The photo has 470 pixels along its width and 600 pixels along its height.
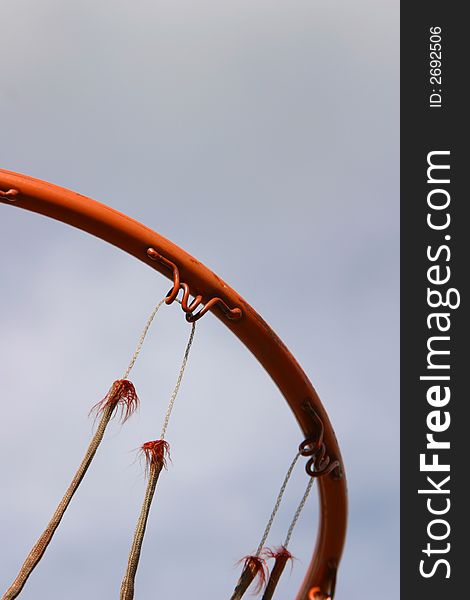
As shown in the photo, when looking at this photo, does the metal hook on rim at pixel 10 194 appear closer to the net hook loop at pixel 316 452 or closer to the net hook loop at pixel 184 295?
the net hook loop at pixel 184 295

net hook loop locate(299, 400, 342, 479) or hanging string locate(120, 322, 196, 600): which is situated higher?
net hook loop locate(299, 400, 342, 479)

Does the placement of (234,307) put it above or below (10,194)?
above

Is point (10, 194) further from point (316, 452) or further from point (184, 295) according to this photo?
point (316, 452)

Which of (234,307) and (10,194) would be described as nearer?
(10,194)

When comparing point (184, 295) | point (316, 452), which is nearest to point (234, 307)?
point (184, 295)

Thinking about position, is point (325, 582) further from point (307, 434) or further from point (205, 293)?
point (205, 293)

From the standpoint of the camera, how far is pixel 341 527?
6.65 meters

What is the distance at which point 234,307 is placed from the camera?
18.6 ft

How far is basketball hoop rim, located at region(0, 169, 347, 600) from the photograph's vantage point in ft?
17.3

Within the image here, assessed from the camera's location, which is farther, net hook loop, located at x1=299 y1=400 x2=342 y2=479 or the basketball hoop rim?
net hook loop, located at x1=299 y1=400 x2=342 y2=479

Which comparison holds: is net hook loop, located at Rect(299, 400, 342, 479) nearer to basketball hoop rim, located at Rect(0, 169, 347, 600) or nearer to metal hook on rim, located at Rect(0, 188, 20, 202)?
basketball hoop rim, located at Rect(0, 169, 347, 600)

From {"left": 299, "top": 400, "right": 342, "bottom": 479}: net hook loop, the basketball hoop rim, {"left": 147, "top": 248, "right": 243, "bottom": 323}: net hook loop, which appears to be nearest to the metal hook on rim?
the basketball hoop rim

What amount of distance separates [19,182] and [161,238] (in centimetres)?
78

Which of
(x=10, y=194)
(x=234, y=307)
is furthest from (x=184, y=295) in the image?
(x=10, y=194)
